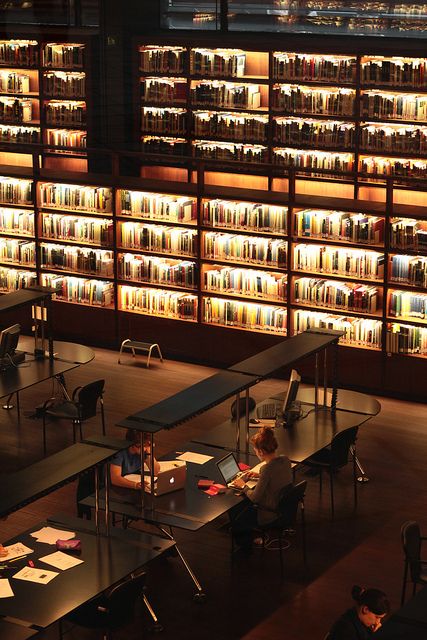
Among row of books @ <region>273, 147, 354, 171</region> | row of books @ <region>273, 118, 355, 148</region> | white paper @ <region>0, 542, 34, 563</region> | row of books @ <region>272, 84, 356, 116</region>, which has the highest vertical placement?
row of books @ <region>272, 84, 356, 116</region>

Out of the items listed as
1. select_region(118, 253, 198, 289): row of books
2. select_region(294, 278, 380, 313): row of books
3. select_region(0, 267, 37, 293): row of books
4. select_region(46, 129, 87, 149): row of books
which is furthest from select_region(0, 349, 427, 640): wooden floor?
select_region(46, 129, 87, 149): row of books

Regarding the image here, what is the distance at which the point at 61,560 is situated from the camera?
304 inches

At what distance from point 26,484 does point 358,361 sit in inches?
230

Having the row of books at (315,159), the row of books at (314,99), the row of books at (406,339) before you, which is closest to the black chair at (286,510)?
the row of books at (406,339)

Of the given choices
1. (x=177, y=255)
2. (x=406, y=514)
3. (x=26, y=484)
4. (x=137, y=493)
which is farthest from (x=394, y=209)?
(x=26, y=484)

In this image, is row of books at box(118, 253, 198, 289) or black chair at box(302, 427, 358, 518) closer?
black chair at box(302, 427, 358, 518)

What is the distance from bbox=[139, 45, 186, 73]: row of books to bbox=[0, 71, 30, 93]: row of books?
1646mm

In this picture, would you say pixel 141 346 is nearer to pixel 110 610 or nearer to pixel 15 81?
pixel 15 81

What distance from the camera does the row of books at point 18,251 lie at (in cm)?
1459

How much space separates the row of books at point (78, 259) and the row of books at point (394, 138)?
3429 mm

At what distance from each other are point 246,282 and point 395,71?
10.8 feet

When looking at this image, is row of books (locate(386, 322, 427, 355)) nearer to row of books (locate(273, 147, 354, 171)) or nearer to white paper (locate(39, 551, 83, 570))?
row of books (locate(273, 147, 354, 171))

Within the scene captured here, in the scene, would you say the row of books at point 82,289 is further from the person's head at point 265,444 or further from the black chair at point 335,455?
the person's head at point 265,444

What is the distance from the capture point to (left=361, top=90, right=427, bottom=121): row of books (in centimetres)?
1440
